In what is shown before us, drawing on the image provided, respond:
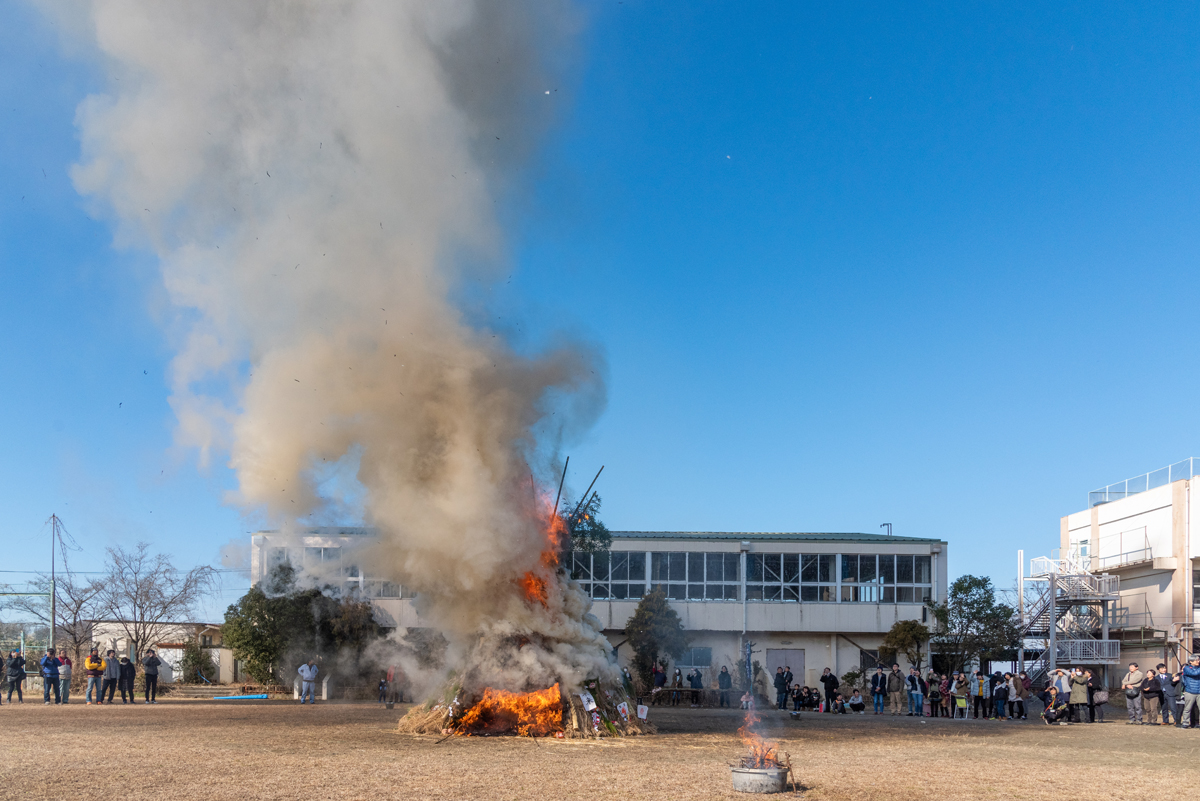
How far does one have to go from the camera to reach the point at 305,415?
2181 centimetres

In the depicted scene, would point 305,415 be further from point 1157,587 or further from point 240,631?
point 1157,587

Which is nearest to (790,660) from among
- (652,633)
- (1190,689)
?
(652,633)

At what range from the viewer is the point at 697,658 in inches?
1921

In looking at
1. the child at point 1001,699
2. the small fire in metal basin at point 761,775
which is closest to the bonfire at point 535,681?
the small fire in metal basin at point 761,775

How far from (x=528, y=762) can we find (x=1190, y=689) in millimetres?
19533

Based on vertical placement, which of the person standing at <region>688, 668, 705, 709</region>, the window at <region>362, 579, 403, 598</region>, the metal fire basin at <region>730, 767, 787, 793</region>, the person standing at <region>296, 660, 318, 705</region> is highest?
the window at <region>362, 579, 403, 598</region>

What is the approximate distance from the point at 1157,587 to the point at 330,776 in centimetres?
4581

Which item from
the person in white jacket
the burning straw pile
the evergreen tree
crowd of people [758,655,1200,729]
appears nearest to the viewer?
the burning straw pile

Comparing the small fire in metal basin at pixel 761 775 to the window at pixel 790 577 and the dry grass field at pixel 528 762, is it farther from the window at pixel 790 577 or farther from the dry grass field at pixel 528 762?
the window at pixel 790 577

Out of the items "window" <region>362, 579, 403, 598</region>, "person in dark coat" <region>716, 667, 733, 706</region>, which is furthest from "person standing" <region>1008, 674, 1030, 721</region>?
"window" <region>362, 579, 403, 598</region>

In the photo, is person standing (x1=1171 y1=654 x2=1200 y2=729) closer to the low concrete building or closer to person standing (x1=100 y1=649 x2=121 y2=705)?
person standing (x1=100 y1=649 x2=121 y2=705)

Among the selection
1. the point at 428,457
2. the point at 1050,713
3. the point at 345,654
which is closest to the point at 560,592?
the point at 428,457

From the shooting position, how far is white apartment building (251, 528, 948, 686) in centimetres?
4884

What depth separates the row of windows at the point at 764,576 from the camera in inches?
1950
